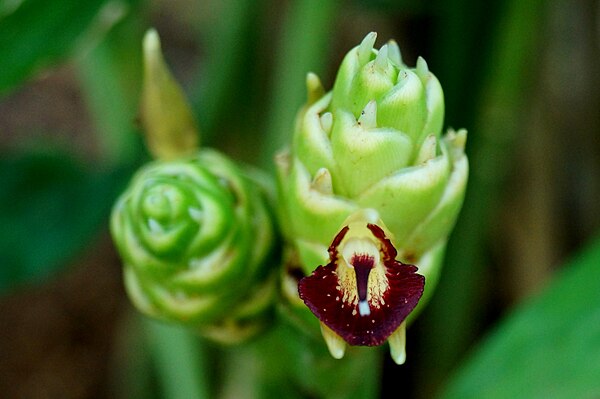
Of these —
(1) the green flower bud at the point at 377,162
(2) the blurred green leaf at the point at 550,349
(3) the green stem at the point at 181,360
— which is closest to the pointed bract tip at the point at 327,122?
(1) the green flower bud at the point at 377,162

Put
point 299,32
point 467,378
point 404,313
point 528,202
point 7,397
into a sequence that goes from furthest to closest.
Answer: point 7,397, point 528,202, point 299,32, point 467,378, point 404,313

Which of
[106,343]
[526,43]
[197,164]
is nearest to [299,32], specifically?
[526,43]

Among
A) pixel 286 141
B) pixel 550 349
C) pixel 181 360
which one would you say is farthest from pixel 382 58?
pixel 181 360

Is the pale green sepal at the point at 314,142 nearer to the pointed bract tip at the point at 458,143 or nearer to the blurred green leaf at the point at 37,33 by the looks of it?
the pointed bract tip at the point at 458,143

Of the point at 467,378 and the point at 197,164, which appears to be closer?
the point at 197,164

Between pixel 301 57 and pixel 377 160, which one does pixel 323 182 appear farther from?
pixel 301 57

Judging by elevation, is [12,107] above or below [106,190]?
below

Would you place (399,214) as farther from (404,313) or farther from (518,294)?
(518,294)
